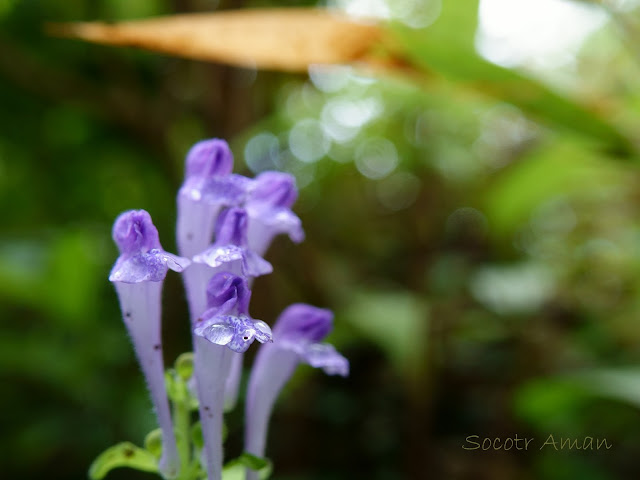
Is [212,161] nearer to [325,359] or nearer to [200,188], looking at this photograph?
[200,188]

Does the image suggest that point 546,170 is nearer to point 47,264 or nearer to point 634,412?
point 634,412

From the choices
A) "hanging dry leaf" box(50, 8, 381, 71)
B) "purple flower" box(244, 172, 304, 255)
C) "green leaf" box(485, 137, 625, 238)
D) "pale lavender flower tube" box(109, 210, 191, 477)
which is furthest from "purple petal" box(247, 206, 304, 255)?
"green leaf" box(485, 137, 625, 238)

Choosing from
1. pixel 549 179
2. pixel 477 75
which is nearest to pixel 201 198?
pixel 477 75

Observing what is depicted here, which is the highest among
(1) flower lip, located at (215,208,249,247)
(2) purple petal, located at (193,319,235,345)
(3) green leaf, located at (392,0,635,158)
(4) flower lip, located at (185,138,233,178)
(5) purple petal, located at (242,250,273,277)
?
(3) green leaf, located at (392,0,635,158)

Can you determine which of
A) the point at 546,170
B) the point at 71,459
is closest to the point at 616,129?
the point at 546,170

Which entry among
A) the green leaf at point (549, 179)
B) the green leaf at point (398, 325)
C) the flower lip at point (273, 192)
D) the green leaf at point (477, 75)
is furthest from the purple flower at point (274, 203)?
the green leaf at point (549, 179)

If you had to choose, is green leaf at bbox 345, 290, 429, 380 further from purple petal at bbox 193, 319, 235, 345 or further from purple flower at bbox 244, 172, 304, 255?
purple petal at bbox 193, 319, 235, 345
